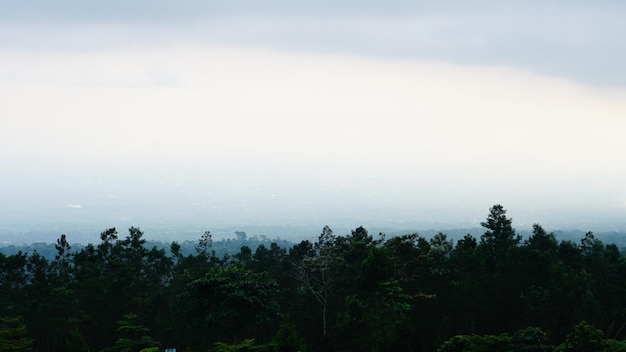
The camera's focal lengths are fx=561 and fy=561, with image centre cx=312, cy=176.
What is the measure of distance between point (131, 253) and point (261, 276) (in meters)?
12.5

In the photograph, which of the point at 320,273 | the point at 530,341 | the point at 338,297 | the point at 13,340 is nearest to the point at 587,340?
the point at 530,341

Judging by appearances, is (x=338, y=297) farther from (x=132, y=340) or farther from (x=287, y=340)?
(x=132, y=340)

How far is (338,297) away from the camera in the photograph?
98.7 ft

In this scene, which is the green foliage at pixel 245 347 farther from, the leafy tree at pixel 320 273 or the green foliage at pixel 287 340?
the leafy tree at pixel 320 273

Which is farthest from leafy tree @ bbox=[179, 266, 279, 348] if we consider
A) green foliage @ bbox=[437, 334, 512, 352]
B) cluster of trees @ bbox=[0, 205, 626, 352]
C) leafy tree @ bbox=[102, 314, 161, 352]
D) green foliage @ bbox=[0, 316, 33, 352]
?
green foliage @ bbox=[437, 334, 512, 352]

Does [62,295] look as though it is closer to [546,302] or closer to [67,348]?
[67,348]

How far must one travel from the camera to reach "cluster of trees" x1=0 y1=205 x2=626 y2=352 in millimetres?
25094

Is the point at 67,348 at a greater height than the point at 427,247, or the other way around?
the point at 427,247

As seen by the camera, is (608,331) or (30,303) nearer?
(608,331)

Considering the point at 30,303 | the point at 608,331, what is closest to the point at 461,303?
the point at 608,331

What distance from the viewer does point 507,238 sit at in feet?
105

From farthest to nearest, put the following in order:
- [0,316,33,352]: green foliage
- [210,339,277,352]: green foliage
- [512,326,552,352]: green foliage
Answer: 1. [0,316,33,352]: green foliage
2. [210,339,277,352]: green foliage
3. [512,326,552,352]: green foliage

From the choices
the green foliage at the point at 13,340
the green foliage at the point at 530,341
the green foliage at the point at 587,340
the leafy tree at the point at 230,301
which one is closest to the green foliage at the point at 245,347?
the leafy tree at the point at 230,301

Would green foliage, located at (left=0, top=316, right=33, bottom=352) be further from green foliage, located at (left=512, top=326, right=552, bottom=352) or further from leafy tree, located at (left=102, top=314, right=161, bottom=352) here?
green foliage, located at (left=512, top=326, right=552, bottom=352)
